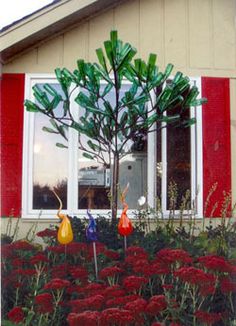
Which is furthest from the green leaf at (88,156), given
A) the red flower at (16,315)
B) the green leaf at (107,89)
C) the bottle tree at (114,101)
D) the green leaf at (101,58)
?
the red flower at (16,315)

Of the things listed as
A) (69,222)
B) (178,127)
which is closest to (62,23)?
(178,127)

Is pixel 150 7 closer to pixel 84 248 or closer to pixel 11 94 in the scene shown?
pixel 11 94

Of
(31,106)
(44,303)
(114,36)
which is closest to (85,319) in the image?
(44,303)

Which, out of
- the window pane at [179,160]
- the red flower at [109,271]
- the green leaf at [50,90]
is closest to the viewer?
the red flower at [109,271]

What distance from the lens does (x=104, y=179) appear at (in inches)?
93.5

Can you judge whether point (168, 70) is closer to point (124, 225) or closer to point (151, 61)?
point (151, 61)

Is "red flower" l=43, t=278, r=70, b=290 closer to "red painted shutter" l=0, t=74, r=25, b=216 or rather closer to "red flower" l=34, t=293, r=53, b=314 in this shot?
"red flower" l=34, t=293, r=53, b=314

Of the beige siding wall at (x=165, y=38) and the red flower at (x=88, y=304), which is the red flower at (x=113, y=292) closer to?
the red flower at (x=88, y=304)

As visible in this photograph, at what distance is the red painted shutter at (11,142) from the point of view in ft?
7.30

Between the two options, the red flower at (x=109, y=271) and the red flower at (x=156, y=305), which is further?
the red flower at (x=109, y=271)

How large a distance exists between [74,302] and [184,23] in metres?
1.37

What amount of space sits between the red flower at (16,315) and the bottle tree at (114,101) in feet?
1.95

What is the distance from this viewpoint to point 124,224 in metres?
2.29

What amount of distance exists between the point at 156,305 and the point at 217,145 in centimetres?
78
